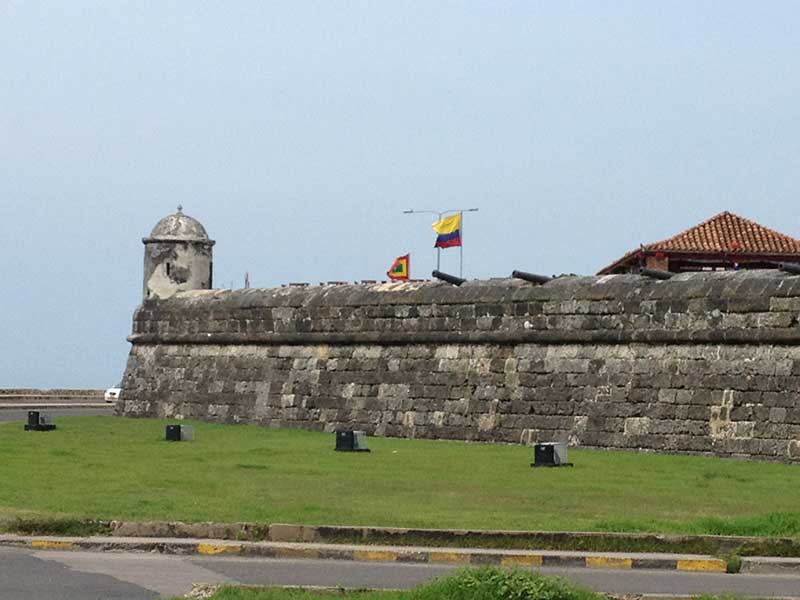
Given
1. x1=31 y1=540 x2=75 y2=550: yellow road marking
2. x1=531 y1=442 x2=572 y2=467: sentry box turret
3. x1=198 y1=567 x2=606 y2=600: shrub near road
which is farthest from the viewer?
x1=531 y1=442 x2=572 y2=467: sentry box turret

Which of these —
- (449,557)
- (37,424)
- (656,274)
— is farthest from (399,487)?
(37,424)

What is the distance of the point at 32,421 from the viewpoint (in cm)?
2983

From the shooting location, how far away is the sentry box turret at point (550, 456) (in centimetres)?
2020

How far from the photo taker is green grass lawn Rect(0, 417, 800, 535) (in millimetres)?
14805

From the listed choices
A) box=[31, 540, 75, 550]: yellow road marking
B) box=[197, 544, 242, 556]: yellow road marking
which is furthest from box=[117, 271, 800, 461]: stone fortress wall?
box=[31, 540, 75, 550]: yellow road marking

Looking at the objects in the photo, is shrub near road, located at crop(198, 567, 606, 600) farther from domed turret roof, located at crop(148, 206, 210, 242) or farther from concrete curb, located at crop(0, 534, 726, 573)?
domed turret roof, located at crop(148, 206, 210, 242)

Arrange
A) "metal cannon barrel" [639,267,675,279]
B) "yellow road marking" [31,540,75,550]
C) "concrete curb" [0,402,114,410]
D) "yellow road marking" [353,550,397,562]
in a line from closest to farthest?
"yellow road marking" [353,550,397,562]
"yellow road marking" [31,540,75,550]
"metal cannon barrel" [639,267,675,279]
"concrete curb" [0,402,114,410]

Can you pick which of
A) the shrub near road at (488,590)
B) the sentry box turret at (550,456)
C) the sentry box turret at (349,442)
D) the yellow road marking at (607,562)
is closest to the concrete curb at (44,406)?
the sentry box turret at (349,442)

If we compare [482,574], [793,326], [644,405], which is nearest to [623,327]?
[644,405]

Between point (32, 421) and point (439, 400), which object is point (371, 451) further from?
point (32, 421)

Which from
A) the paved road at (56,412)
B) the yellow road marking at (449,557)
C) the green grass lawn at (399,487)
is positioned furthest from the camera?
the paved road at (56,412)

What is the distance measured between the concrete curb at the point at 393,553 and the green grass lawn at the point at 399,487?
909 mm

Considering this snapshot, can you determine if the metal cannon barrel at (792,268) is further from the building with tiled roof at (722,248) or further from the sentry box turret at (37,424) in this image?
the building with tiled roof at (722,248)

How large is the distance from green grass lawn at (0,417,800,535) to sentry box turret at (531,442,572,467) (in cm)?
18
